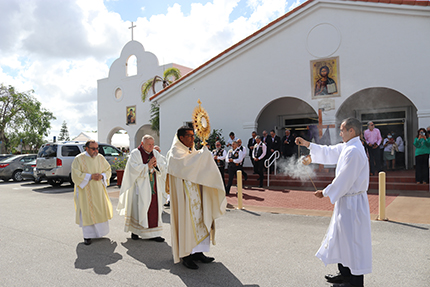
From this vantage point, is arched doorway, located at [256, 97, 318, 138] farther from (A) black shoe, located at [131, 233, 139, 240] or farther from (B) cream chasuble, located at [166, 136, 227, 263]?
(B) cream chasuble, located at [166, 136, 227, 263]

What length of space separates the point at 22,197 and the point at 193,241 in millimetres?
10298

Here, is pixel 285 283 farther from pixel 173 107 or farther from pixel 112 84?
pixel 112 84

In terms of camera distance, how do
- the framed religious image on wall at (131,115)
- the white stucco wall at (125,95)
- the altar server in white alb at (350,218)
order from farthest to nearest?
Answer: the framed religious image on wall at (131,115) < the white stucco wall at (125,95) < the altar server in white alb at (350,218)

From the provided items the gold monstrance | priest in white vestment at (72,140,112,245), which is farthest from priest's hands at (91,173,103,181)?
Result: the gold monstrance

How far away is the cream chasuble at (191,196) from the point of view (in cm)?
468

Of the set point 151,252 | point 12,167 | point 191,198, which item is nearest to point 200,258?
point 191,198

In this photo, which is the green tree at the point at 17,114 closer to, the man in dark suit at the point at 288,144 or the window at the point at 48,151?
the window at the point at 48,151

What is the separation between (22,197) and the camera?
41.2 feet

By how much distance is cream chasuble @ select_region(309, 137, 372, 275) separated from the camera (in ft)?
12.5

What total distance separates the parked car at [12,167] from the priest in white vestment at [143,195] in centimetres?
1650

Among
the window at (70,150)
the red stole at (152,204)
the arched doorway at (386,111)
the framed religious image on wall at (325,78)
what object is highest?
the framed religious image on wall at (325,78)

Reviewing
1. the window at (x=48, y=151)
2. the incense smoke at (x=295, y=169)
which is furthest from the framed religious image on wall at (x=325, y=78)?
the window at (x=48, y=151)

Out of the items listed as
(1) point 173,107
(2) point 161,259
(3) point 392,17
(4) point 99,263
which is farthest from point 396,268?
(1) point 173,107

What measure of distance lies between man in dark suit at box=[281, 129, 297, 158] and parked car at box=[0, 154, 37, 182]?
1503cm
